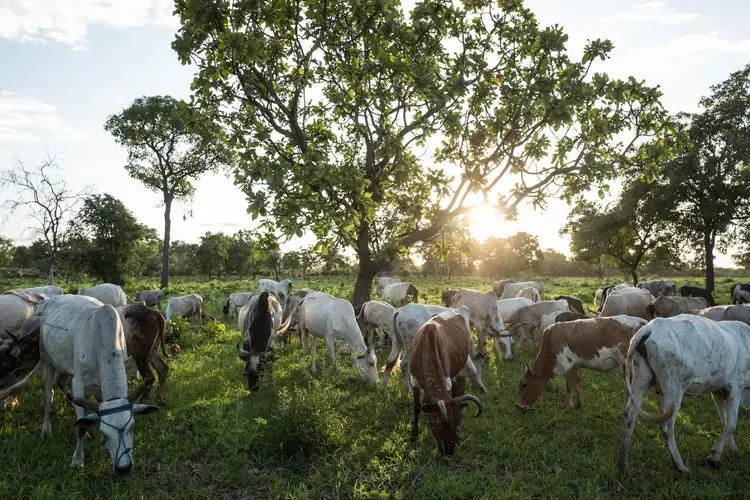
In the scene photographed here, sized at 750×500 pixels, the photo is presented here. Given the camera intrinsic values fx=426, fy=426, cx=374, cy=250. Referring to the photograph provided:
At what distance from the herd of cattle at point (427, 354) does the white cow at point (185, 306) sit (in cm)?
513

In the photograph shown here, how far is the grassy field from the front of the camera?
5625 mm

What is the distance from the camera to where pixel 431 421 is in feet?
21.2

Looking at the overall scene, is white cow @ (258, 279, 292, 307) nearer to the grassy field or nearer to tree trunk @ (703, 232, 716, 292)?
the grassy field

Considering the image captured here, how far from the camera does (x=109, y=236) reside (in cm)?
3189

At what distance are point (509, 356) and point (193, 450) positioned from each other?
31.5 feet

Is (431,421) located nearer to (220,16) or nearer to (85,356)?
(85,356)

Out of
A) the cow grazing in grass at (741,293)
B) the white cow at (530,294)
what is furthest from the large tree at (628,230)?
the white cow at (530,294)

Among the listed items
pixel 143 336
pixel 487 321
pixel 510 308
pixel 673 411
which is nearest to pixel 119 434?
pixel 143 336

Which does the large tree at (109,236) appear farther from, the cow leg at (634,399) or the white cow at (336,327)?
the cow leg at (634,399)

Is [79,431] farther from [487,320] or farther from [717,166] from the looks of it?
[717,166]

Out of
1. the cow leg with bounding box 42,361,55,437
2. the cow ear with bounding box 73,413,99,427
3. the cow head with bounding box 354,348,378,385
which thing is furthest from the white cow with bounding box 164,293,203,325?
the cow ear with bounding box 73,413,99,427

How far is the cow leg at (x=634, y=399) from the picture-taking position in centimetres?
614

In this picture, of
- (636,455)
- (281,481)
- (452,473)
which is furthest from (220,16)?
(636,455)

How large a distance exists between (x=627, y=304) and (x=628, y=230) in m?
19.3
